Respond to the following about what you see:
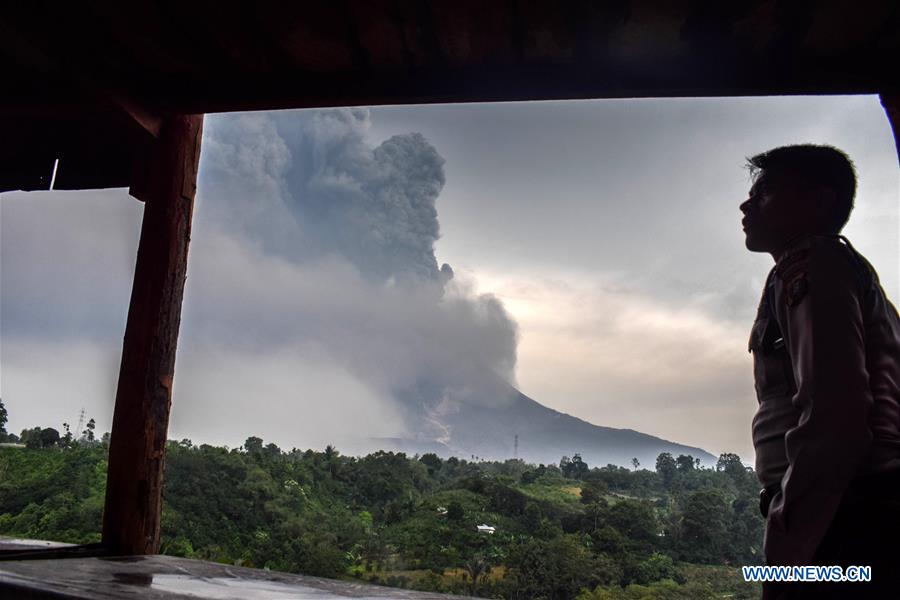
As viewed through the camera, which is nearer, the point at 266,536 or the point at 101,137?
the point at 101,137

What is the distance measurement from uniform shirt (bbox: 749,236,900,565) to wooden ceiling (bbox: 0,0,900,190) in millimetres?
1181

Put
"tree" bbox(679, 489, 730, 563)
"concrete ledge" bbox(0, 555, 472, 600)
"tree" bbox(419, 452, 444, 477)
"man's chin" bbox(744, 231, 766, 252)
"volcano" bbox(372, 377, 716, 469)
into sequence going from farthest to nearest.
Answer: "volcano" bbox(372, 377, 716, 469)
"tree" bbox(419, 452, 444, 477)
"tree" bbox(679, 489, 730, 563)
"concrete ledge" bbox(0, 555, 472, 600)
"man's chin" bbox(744, 231, 766, 252)

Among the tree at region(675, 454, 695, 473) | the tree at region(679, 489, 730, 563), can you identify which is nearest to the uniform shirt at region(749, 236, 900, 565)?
the tree at region(679, 489, 730, 563)

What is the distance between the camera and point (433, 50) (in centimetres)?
228

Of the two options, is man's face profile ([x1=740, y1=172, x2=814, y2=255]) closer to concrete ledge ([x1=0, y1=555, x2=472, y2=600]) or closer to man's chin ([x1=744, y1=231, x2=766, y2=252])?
man's chin ([x1=744, y1=231, x2=766, y2=252])

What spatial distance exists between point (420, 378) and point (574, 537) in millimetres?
73935

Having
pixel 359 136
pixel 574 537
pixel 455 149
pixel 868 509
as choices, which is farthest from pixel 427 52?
pixel 359 136

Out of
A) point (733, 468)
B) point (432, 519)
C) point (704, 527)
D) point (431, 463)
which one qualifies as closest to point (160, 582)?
point (704, 527)

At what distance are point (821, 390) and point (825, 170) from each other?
658 mm

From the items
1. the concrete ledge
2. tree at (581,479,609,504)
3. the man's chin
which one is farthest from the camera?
tree at (581,479,609,504)

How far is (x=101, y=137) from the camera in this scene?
3.39 m

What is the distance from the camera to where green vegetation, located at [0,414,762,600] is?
23.0 metres

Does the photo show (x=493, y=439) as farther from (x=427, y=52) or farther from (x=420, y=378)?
(x=427, y=52)

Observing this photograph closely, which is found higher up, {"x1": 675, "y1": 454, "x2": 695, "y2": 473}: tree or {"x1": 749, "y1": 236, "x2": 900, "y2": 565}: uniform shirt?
{"x1": 749, "y1": 236, "x2": 900, "y2": 565}: uniform shirt
